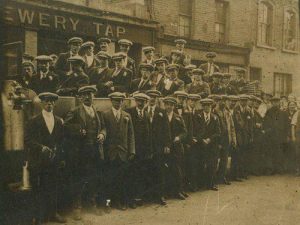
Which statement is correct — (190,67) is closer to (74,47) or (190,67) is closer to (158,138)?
(158,138)

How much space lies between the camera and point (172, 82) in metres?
5.84

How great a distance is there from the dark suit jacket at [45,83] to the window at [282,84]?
387 cm

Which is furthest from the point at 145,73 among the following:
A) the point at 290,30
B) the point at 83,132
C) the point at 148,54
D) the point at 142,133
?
the point at 290,30

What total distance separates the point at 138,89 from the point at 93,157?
1205 millimetres

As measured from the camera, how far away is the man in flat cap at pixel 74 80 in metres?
4.71

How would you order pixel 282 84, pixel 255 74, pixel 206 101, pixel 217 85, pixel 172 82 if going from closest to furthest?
pixel 172 82, pixel 206 101, pixel 217 85, pixel 282 84, pixel 255 74

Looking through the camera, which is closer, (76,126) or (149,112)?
(76,126)

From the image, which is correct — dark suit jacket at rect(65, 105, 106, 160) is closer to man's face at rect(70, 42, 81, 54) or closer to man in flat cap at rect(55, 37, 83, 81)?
man in flat cap at rect(55, 37, 83, 81)

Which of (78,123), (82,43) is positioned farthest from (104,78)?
(78,123)

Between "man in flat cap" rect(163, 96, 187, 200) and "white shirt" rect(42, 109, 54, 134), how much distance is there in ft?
5.52

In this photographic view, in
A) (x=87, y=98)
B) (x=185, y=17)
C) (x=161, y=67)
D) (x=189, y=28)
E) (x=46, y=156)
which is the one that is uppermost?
(x=185, y=17)

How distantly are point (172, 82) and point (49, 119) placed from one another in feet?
6.81

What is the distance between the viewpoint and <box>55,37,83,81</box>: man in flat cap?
4.79 m

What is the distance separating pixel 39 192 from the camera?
4.38m
